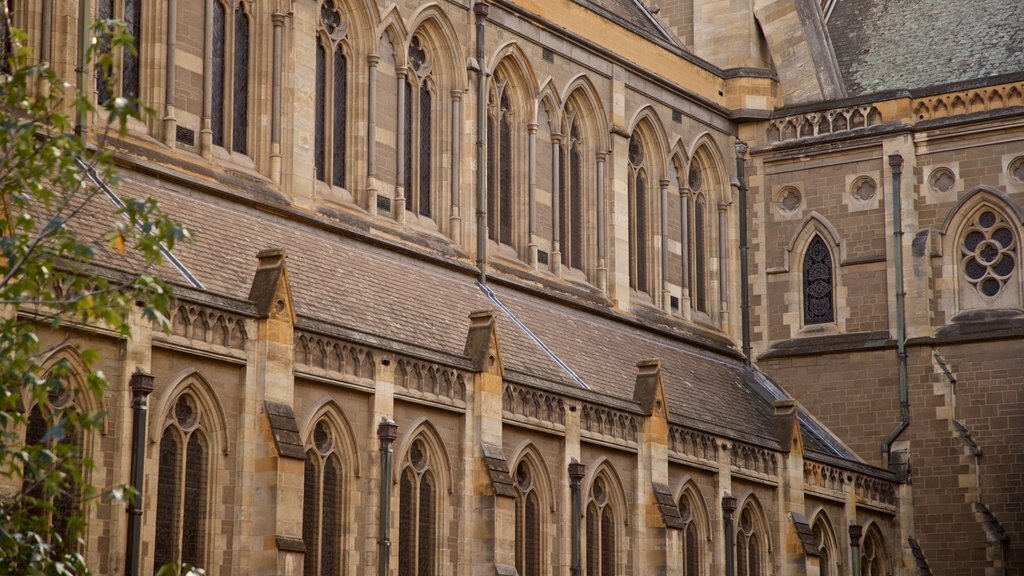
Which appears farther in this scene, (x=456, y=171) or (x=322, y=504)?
(x=456, y=171)

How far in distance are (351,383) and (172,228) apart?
516 inches

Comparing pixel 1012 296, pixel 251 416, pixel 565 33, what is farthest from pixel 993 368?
pixel 251 416

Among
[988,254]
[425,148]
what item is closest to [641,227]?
[988,254]

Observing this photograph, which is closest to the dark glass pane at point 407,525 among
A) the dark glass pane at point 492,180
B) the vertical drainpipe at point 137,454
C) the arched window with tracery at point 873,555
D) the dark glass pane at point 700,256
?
the vertical drainpipe at point 137,454

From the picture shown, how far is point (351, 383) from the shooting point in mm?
29719

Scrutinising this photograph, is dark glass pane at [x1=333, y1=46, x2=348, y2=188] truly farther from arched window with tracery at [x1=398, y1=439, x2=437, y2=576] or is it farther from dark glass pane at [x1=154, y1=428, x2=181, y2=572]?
dark glass pane at [x1=154, y1=428, x2=181, y2=572]

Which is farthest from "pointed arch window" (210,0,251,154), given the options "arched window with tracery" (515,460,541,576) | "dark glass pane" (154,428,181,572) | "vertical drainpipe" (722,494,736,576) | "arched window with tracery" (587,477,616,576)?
"vertical drainpipe" (722,494,736,576)

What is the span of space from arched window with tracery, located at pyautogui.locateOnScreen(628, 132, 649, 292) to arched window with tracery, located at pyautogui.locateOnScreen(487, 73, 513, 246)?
4.61m

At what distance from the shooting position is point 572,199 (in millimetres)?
44219

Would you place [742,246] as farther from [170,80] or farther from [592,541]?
[170,80]

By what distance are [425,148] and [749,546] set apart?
10246 mm

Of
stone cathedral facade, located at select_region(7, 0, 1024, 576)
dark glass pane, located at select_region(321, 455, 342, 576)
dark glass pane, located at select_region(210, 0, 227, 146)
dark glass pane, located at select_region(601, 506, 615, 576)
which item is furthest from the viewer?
dark glass pane, located at select_region(601, 506, 615, 576)

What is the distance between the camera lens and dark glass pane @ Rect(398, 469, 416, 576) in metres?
31.2

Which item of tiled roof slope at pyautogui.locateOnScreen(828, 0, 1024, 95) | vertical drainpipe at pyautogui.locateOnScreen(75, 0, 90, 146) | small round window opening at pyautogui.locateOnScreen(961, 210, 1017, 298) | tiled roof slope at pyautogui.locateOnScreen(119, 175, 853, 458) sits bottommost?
tiled roof slope at pyautogui.locateOnScreen(119, 175, 853, 458)
